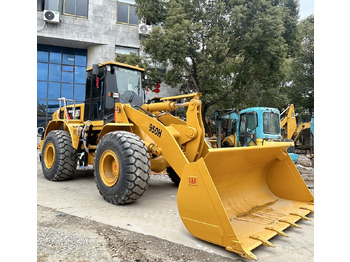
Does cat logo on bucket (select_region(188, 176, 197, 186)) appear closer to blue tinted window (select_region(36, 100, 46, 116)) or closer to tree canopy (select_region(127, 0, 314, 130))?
tree canopy (select_region(127, 0, 314, 130))

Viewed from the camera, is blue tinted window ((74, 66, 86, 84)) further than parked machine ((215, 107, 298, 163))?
Yes

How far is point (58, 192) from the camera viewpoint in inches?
239

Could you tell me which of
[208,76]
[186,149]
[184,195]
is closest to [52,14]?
[208,76]

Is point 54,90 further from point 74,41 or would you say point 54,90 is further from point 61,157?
point 61,157

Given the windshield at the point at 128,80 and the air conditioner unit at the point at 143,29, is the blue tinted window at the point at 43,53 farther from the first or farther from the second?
Result: the windshield at the point at 128,80

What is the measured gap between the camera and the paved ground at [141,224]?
317 centimetres

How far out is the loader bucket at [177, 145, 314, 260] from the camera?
3266 millimetres

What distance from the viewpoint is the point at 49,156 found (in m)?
7.55

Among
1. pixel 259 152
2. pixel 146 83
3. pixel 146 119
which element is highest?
pixel 146 83

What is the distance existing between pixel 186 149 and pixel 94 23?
53.7 feet

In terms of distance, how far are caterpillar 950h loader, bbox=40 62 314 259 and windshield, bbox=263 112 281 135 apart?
610cm

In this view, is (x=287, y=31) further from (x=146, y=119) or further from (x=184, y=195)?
(x=184, y=195)

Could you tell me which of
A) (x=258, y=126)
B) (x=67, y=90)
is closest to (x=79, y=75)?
(x=67, y=90)

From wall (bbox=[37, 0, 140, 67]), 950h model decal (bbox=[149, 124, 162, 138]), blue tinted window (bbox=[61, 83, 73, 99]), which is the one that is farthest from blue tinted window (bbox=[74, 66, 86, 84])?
950h model decal (bbox=[149, 124, 162, 138])
